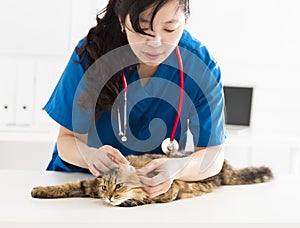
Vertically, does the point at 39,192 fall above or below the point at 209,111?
below

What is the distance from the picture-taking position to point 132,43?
1.01 metres

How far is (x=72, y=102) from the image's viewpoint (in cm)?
112

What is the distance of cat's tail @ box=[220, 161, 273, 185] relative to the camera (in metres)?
1.09

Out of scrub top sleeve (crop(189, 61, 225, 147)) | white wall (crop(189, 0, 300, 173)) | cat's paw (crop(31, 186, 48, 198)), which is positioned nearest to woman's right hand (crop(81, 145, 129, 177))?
cat's paw (crop(31, 186, 48, 198))

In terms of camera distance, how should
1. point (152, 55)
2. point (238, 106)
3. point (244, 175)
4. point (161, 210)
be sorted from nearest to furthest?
point (161, 210) → point (152, 55) → point (244, 175) → point (238, 106)

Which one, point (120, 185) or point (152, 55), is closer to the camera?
point (120, 185)

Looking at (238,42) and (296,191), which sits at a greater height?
(238,42)

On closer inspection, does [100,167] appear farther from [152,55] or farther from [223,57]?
[223,57]

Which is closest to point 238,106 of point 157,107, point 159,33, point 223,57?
point 223,57

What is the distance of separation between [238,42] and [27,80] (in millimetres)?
1032

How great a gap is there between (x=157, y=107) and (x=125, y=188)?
30 cm

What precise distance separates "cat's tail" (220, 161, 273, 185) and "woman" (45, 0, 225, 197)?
45 millimetres

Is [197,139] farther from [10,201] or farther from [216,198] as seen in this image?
[10,201]

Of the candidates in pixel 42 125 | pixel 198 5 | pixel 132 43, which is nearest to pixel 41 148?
pixel 42 125
